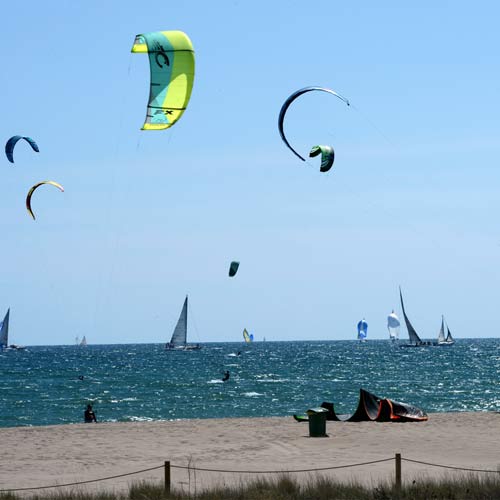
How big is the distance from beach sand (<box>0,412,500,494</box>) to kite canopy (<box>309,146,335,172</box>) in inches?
256

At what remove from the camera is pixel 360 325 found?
177 metres

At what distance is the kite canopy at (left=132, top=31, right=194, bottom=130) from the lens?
69.9 feet

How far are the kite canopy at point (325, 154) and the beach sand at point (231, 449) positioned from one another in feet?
21.3

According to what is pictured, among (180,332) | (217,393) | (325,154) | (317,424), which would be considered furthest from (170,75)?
(180,332)

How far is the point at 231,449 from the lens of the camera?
21000 mm

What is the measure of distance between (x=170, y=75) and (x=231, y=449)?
7.89 m

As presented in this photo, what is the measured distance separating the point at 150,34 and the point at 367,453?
31.9 ft

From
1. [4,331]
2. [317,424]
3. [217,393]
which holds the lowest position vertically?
[317,424]

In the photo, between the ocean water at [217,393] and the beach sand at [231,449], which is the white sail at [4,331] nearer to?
the ocean water at [217,393]

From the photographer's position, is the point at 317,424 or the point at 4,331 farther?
the point at 4,331

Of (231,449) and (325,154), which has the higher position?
(325,154)

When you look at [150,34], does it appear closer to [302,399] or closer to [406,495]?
[406,495]

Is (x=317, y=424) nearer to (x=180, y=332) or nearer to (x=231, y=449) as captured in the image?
(x=231, y=449)

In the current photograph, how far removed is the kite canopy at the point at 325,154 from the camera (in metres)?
25.5
